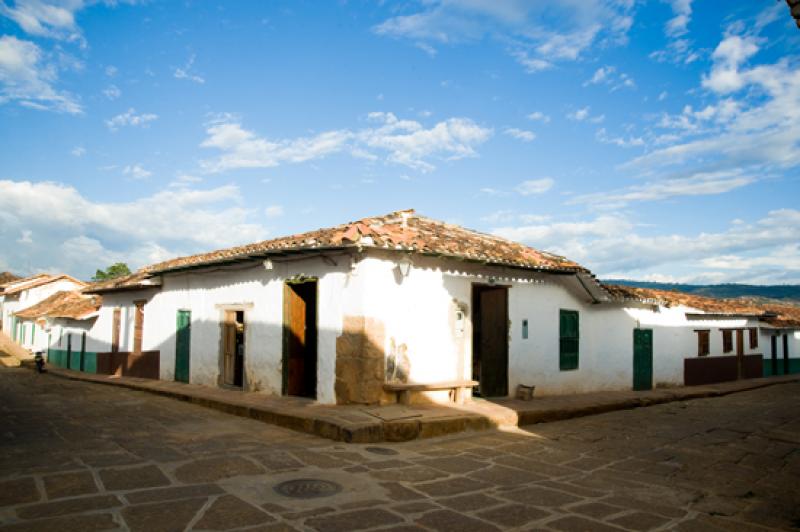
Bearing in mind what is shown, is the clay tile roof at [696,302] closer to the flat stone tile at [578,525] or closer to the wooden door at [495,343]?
the wooden door at [495,343]

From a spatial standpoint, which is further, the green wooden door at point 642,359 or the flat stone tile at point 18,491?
the green wooden door at point 642,359

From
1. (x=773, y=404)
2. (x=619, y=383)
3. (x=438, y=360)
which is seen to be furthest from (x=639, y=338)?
(x=438, y=360)

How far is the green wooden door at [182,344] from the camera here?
44.1 ft

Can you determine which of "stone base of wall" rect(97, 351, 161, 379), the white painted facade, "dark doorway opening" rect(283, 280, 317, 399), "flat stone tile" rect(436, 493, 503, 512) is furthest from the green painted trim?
"flat stone tile" rect(436, 493, 503, 512)

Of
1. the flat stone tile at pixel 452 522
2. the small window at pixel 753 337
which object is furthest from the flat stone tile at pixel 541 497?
the small window at pixel 753 337

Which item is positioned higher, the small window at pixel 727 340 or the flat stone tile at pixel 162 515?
the small window at pixel 727 340

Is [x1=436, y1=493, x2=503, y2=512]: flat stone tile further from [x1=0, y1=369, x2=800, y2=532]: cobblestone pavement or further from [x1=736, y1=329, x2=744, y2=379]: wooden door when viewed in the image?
[x1=736, y1=329, x2=744, y2=379]: wooden door

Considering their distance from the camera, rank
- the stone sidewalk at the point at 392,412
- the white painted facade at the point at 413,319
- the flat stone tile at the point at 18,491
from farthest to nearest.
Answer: the white painted facade at the point at 413,319 → the stone sidewalk at the point at 392,412 → the flat stone tile at the point at 18,491

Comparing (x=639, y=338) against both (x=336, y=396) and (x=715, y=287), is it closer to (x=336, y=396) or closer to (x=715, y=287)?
(x=336, y=396)

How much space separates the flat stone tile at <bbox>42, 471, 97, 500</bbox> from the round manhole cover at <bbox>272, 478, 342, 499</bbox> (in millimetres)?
1682

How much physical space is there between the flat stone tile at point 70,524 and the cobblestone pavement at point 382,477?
2cm

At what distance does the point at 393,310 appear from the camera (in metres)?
9.29

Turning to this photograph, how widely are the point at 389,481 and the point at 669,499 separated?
9.04 feet

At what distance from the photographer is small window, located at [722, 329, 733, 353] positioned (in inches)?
757
